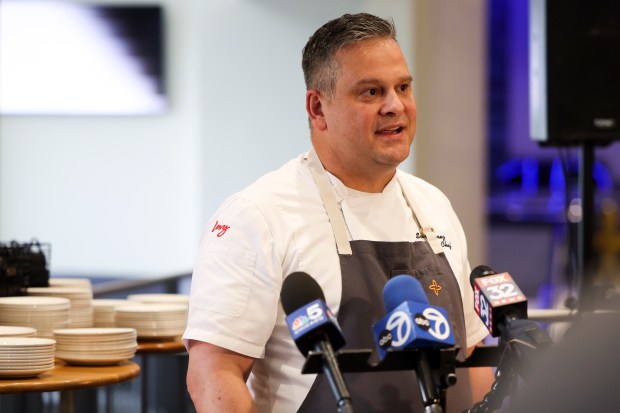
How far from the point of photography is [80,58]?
766cm

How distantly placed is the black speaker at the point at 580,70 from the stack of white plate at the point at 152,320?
161 centimetres

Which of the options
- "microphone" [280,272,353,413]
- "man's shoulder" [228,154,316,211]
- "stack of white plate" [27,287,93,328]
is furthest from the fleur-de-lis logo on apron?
"stack of white plate" [27,287,93,328]

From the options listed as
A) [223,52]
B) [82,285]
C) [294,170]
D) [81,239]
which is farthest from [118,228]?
[294,170]

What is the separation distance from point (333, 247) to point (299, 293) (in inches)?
24.3

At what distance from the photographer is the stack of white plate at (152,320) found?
325 cm

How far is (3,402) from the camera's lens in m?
4.17

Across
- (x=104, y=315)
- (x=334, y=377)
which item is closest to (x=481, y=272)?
(x=334, y=377)

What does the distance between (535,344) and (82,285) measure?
2340mm


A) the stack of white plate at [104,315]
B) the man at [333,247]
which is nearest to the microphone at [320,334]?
the man at [333,247]

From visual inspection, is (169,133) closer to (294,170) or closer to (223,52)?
(223,52)

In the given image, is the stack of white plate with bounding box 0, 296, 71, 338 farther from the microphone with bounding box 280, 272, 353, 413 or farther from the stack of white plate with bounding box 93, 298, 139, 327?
the microphone with bounding box 280, 272, 353, 413

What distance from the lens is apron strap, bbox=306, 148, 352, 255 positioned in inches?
86.1

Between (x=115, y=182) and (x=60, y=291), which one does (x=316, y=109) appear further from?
(x=115, y=182)

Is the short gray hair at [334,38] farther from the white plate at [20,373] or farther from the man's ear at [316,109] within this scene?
the white plate at [20,373]
